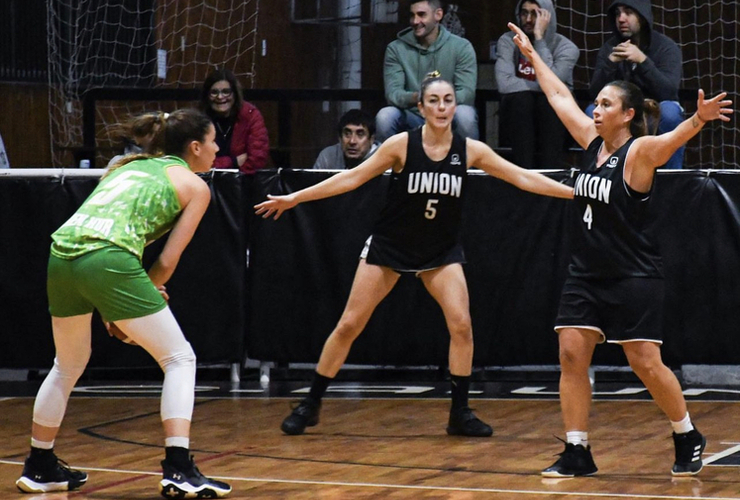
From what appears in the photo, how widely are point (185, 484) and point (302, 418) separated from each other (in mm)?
1947

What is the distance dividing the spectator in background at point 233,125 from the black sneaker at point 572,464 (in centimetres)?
449

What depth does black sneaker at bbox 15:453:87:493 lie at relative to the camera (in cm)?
547

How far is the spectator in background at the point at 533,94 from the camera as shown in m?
9.66

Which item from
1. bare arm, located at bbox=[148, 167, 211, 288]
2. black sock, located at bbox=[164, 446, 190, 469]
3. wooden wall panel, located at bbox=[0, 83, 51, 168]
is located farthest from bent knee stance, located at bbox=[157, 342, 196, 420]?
wooden wall panel, located at bbox=[0, 83, 51, 168]

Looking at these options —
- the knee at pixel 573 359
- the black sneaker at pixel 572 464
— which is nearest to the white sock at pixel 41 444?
the black sneaker at pixel 572 464

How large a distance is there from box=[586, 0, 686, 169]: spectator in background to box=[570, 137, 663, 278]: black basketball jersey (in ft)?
11.2

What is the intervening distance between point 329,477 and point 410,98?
14.7ft

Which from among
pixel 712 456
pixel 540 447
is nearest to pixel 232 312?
pixel 540 447

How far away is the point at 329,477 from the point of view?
5789 millimetres

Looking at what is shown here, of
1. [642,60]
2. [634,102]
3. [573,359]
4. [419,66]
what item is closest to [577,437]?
[573,359]

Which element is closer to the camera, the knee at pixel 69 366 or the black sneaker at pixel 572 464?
the knee at pixel 69 366

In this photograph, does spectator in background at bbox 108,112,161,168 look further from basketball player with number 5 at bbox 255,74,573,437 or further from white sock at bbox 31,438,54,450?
basketball player with number 5 at bbox 255,74,573,437

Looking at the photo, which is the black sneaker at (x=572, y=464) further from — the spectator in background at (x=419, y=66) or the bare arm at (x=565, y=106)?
the spectator in background at (x=419, y=66)

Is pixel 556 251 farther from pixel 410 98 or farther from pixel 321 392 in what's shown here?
pixel 321 392
